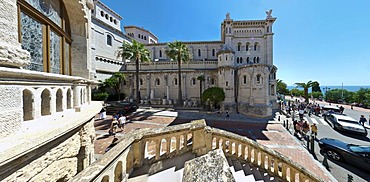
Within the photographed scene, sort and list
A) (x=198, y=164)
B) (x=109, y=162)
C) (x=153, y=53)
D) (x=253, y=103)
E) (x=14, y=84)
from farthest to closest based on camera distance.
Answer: (x=153, y=53)
(x=253, y=103)
(x=109, y=162)
(x=14, y=84)
(x=198, y=164)

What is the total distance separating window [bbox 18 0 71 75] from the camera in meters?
2.94

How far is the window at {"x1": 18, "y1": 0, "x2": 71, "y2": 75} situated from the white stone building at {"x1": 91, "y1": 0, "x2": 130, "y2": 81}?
23149mm

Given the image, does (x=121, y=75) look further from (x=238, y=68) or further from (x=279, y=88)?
(x=279, y=88)

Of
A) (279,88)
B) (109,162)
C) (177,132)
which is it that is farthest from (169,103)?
(279,88)

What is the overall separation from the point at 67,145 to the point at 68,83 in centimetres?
163

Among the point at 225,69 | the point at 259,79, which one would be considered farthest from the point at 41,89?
the point at 259,79

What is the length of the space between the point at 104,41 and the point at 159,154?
31008 mm

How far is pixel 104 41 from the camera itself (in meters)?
27.5

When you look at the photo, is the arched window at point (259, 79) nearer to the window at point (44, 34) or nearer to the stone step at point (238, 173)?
the stone step at point (238, 173)

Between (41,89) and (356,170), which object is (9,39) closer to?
(41,89)

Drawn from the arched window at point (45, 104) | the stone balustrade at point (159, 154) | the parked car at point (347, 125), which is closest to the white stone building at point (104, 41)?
the arched window at point (45, 104)

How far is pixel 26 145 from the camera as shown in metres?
1.99

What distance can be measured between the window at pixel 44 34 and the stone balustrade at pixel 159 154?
9.20 feet

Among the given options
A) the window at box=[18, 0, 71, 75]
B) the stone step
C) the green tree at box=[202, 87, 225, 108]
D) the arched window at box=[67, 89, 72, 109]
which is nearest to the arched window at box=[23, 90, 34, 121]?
the window at box=[18, 0, 71, 75]
